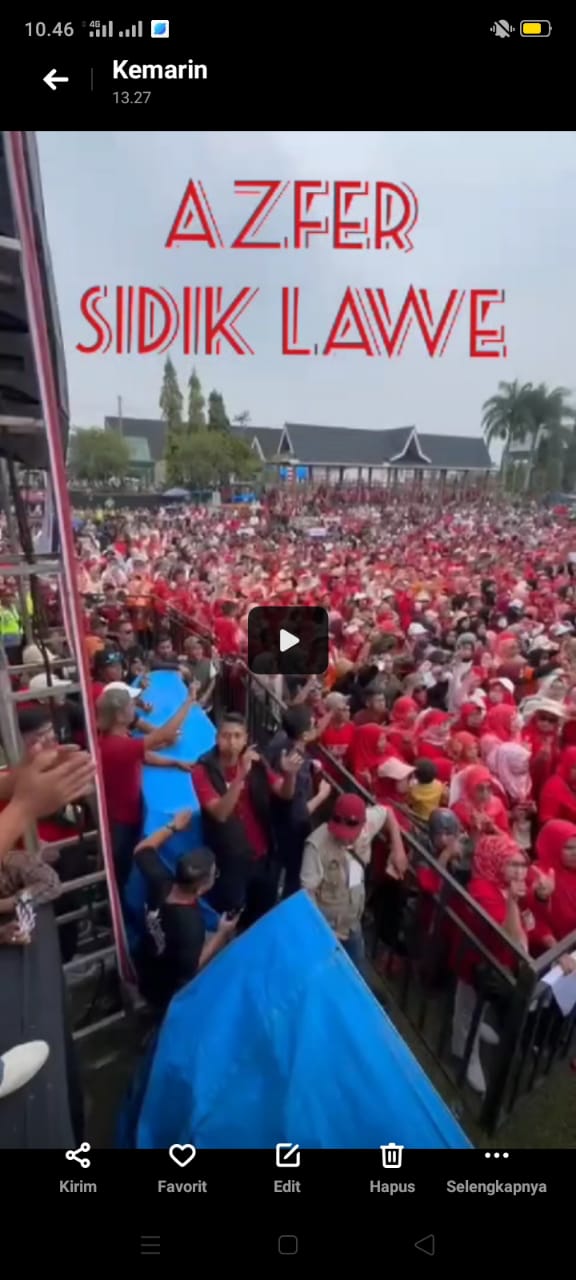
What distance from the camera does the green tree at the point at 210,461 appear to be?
69.1ft

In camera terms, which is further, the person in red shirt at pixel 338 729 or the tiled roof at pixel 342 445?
the tiled roof at pixel 342 445

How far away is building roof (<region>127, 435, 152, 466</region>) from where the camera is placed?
1176 inches

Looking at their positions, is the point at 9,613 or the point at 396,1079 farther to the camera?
the point at 9,613

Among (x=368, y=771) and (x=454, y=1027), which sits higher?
(x=368, y=771)

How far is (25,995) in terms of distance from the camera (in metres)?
1.54

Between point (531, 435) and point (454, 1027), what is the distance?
27694 millimetres

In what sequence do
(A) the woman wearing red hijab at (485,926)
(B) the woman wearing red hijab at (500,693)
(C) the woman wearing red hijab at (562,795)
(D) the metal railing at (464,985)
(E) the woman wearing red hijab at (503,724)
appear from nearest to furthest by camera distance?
1. (D) the metal railing at (464,985)
2. (A) the woman wearing red hijab at (485,926)
3. (C) the woman wearing red hijab at (562,795)
4. (E) the woman wearing red hijab at (503,724)
5. (B) the woman wearing red hijab at (500,693)

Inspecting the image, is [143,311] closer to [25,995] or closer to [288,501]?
[25,995]

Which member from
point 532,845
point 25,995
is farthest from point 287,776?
point 532,845
